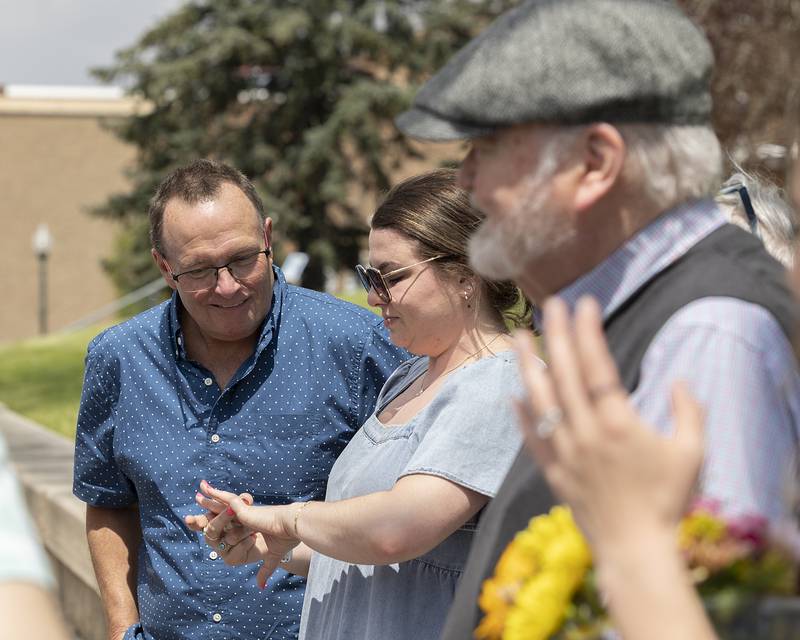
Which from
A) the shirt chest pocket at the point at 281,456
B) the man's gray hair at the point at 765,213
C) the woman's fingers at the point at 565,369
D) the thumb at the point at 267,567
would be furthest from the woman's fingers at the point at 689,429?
the shirt chest pocket at the point at 281,456

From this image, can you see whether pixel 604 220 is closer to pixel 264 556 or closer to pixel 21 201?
pixel 264 556

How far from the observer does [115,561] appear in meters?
3.78

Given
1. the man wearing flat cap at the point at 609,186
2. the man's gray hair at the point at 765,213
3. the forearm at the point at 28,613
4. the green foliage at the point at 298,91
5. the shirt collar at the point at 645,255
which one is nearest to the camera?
the forearm at the point at 28,613

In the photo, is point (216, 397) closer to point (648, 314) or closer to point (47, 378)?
point (648, 314)

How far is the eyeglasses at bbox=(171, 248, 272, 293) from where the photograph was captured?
3486mm

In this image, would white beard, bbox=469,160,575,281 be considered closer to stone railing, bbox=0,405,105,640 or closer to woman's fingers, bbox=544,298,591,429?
woman's fingers, bbox=544,298,591,429

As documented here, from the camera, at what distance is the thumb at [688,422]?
4.26 ft

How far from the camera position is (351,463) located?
2.93 m

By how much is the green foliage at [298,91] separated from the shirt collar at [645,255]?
2602 centimetres

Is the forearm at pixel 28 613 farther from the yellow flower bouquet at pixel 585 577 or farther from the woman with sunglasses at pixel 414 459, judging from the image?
the woman with sunglasses at pixel 414 459

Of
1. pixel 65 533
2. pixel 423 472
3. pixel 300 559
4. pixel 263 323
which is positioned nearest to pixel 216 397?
pixel 263 323

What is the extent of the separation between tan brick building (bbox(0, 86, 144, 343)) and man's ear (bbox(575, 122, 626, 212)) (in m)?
42.3

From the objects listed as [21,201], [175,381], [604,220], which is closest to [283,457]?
[175,381]

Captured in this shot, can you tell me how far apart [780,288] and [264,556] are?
1792mm
